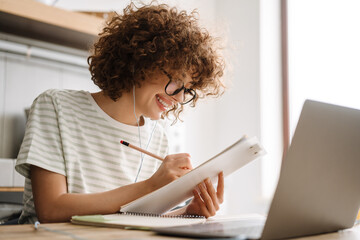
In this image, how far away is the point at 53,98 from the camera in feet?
3.47

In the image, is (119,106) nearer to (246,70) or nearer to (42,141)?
(42,141)

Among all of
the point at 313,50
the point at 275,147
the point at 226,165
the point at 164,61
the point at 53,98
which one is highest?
the point at 313,50

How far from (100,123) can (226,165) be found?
460mm

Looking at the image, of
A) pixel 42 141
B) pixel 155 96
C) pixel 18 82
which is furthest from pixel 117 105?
pixel 18 82

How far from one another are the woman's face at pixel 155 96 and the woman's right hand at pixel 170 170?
32 cm

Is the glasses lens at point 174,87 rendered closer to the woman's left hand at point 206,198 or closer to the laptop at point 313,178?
the woman's left hand at point 206,198

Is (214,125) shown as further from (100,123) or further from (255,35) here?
(100,123)

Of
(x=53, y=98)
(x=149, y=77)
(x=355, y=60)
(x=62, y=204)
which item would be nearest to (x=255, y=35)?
(x=355, y=60)

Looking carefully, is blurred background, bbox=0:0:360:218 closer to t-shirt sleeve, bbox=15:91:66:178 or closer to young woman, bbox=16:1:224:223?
young woman, bbox=16:1:224:223

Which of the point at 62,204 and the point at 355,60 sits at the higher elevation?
the point at 355,60

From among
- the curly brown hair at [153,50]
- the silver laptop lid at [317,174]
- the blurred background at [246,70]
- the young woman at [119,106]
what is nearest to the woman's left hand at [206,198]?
the young woman at [119,106]

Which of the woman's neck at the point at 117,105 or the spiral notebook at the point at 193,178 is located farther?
the woman's neck at the point at 117,105

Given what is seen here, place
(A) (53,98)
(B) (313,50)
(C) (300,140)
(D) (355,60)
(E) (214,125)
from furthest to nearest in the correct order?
(E) (214,125) < (B) (313,50) < (D) (355,60) < (A) (53,98) < (C) (300,140)

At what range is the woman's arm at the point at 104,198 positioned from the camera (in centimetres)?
83
